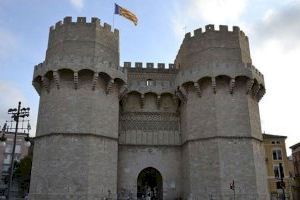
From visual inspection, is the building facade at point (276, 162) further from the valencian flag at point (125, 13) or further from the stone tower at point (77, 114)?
the stone tower at point (77, 114)

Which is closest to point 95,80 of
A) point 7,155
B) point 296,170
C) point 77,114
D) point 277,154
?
point 77,114

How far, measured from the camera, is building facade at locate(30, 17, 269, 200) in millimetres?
19859

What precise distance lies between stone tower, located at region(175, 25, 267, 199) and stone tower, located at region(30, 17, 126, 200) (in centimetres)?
528

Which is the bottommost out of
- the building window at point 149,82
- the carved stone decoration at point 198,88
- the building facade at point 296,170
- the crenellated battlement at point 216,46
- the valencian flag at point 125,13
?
the building facade at point 296,170

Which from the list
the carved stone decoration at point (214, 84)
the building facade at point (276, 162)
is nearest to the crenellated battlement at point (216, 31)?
the carved stone decoration at point (214, 84)

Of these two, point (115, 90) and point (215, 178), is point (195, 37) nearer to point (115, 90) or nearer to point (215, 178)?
point (115, 90)

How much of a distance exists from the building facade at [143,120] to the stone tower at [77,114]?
67 millimetres

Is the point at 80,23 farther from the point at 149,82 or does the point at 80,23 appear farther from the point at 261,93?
the point at 261,93

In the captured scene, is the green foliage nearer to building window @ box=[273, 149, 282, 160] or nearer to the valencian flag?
the valencian flag

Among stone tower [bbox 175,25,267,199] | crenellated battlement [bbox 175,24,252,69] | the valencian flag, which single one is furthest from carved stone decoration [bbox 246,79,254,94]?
the valencian flag

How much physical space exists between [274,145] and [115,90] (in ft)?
83.2

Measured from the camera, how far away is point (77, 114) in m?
20.5

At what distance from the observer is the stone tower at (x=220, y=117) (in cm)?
2028

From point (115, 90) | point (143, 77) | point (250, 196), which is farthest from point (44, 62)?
point (250, 196)
